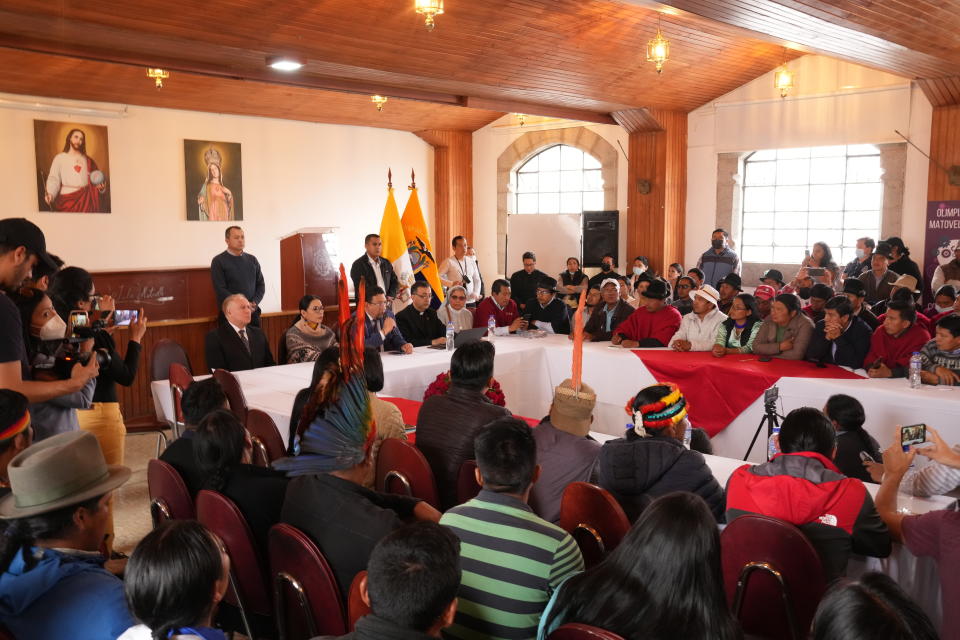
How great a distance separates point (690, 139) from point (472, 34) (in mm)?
5084

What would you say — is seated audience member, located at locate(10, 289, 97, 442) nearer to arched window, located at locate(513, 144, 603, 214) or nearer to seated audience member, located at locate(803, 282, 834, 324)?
seated audience member, located at locate(803, 282, 834, 324)

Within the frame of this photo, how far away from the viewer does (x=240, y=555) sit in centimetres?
255

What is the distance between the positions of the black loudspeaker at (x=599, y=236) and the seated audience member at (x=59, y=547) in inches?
422

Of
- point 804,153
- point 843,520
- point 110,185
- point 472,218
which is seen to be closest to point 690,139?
point 804,153

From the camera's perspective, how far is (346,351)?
2.44m

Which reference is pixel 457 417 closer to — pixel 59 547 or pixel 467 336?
pixel 59 547

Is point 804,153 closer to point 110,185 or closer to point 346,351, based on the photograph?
point 110,185

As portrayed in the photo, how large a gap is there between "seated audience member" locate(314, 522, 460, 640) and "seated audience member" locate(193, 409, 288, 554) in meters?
1.11

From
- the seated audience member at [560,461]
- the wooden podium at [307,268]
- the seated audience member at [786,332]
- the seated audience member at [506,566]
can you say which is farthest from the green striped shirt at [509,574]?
the wooden podium at [307,268]

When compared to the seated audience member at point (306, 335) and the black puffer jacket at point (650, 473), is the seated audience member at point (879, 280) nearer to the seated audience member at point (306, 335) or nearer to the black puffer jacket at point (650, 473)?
the seated audience member at point (306, 335)

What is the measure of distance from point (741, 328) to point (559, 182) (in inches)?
313

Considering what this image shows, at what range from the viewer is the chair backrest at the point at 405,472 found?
3027mm

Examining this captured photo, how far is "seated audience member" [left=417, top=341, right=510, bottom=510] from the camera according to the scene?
3.18 meters

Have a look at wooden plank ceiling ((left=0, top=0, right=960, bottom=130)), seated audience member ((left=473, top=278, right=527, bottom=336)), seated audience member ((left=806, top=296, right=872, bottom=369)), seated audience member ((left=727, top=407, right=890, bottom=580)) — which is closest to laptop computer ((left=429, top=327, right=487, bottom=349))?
seated audience member ((left=473, top=278, right=527, bottom=336))
